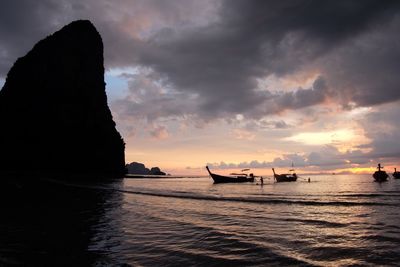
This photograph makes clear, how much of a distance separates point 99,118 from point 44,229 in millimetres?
89871

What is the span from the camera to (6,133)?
82562 mm

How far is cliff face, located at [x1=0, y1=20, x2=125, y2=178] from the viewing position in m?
84.0

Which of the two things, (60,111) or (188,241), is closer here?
(188,241)

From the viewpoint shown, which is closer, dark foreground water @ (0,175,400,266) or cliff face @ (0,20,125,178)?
dark foreground water @ (0,175,400,266)

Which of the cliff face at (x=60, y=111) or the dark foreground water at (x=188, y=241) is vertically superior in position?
the cliff face at (x=60, y=111)

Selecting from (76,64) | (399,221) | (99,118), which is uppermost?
(76,64)

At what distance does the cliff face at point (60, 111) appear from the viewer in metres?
84.0

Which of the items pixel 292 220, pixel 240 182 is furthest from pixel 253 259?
pixel 240 182

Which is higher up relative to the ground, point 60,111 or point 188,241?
point 60,111

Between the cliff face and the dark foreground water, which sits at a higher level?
the cliff face

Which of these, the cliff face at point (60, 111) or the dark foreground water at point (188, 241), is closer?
the dark foreground water at point (188, 241)

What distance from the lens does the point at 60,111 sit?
90.1m

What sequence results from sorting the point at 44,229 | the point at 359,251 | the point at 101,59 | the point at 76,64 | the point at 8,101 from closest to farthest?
→ 1. the point at 359,251
2. the point at 44,229
3. the point at 8,101
4. the point at 76,64
5. the point at 101,59

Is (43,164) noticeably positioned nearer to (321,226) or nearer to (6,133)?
(6,133)
